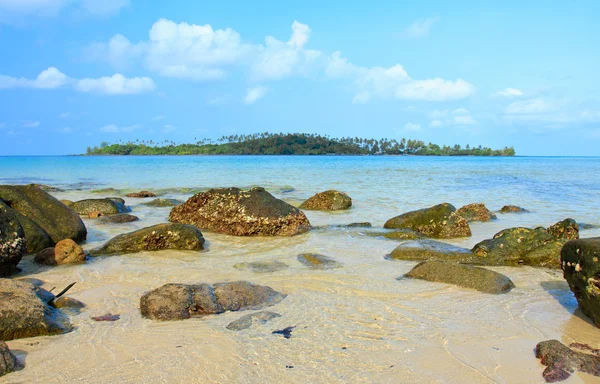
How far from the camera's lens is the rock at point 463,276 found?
6102 mm

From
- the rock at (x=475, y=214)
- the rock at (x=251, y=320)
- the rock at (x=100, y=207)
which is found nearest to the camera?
the rock at (x=251, y=320)

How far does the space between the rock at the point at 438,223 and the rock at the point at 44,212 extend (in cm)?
713

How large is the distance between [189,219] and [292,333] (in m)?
7.24

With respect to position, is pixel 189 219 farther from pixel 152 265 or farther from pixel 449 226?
pixel 449 226

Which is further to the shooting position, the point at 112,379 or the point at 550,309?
the point at 550,309

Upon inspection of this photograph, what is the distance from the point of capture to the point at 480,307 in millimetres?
5414

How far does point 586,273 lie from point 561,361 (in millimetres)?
1484

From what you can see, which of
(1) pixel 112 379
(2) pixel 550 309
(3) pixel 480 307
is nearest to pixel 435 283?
(3) pixel 480 307

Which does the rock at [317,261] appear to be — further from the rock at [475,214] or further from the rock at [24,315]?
the rock at [475,214]

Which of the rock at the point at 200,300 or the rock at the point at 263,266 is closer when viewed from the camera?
the rock at the point at 200,300

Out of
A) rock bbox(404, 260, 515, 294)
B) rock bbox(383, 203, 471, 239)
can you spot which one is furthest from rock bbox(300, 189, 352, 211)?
rock bbox(404, 260, 515, 294)

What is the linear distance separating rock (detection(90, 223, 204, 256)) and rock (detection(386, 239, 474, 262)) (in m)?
3.68

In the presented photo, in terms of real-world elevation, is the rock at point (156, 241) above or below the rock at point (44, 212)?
below

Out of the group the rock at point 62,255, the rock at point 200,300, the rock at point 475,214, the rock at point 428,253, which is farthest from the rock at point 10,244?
the rock at point 475,214
